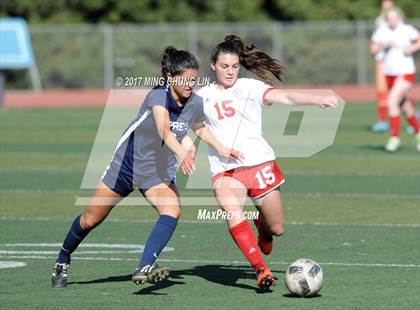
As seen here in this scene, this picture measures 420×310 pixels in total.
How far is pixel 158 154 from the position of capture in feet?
28.8

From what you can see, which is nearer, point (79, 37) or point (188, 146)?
point (188, 146)

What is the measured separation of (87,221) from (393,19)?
43.5ft

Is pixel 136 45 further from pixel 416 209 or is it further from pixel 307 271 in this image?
pixel 307 271

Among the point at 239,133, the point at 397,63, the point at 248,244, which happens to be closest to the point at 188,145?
the point at 239,133

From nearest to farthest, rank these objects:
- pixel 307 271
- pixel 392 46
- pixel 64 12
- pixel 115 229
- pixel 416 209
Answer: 1. pixel 307 271
2. pixel 115 229
3. pixel 416 209
4. pixel 392 46
5. pixel 64 12

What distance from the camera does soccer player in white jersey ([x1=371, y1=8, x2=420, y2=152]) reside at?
63.8 feet

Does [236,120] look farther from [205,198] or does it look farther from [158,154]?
[205,198]

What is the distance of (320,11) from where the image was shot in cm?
4344

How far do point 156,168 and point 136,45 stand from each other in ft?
103

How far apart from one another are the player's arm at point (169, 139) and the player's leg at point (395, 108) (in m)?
11.2

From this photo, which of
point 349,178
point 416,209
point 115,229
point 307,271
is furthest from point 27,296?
point 349,178

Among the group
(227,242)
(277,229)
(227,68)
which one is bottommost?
(227,242)

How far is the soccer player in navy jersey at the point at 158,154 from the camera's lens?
8.56 m

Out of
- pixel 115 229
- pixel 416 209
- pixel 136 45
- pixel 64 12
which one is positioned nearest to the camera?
pixel 115 229
